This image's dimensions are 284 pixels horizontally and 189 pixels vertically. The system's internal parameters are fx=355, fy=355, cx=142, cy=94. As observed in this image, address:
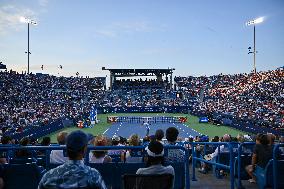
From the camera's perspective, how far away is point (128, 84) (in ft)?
284

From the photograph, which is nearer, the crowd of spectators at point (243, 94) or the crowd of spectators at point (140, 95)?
the crowd of spectators at point (243, 94)

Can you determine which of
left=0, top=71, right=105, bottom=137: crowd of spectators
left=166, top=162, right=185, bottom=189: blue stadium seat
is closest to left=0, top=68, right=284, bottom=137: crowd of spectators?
left=0, top=71, right=105, bottom=137: crowd of spectators

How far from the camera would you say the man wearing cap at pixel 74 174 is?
132 inches

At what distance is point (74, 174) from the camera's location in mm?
3365

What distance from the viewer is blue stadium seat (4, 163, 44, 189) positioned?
5953mm

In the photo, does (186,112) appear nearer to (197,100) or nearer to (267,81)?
(197,100)

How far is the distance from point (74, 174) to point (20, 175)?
3043mm

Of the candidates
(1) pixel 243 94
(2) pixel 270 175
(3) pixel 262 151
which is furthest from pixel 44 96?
(2) pixel 270 175

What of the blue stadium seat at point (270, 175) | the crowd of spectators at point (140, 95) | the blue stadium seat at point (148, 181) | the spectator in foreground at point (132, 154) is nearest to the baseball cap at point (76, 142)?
the blue stadium seat at point (148, 181)

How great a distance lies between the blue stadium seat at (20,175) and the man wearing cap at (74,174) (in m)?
2.74

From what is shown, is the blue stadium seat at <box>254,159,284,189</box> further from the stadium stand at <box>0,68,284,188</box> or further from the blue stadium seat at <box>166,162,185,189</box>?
the stadium stand at <box>0,68,284,188</box>

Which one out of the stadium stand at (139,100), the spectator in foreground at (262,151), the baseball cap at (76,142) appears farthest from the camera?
the stadium stand at (139,100)

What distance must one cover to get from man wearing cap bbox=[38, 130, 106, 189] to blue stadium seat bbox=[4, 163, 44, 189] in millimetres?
2740

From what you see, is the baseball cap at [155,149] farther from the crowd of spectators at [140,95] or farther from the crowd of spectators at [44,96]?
the crowd of spectators at [44,96]
